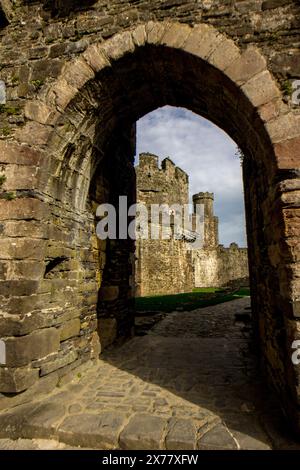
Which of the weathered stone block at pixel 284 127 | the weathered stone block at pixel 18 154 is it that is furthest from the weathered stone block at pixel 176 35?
the weathered stone block at pixel 18 154

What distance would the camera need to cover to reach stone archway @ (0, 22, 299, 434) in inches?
112

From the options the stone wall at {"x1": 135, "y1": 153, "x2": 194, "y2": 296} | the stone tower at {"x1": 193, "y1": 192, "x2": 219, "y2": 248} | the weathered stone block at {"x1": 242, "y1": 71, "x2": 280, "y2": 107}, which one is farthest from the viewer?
the stone tower at {"x1": 193, "y1": 192, "x2": 219, "y2": 248}

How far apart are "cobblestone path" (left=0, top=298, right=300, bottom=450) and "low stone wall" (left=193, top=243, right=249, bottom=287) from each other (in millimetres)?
24276

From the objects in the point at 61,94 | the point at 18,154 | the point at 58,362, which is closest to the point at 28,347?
the point at 58,362

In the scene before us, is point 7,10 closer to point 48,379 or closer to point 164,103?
point 164,103

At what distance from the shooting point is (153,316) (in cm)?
894

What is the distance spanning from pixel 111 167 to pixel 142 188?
39.0 ft

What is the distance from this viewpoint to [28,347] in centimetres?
327

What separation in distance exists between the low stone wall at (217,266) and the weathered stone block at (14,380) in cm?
2652

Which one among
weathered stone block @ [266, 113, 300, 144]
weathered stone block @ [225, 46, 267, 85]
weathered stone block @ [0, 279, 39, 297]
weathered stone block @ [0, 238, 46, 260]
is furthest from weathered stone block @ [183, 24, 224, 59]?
weathered stone block @ [0, 279, 39, 297]

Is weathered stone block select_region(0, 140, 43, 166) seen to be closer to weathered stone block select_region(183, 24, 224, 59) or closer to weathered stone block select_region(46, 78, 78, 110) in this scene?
weathered stone block select_region(46, 78, 78, 110)

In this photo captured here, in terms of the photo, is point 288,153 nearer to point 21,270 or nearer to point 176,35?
point 176,35

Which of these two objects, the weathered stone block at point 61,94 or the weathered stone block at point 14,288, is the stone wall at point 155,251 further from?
the weathered stone block at point 14,288
